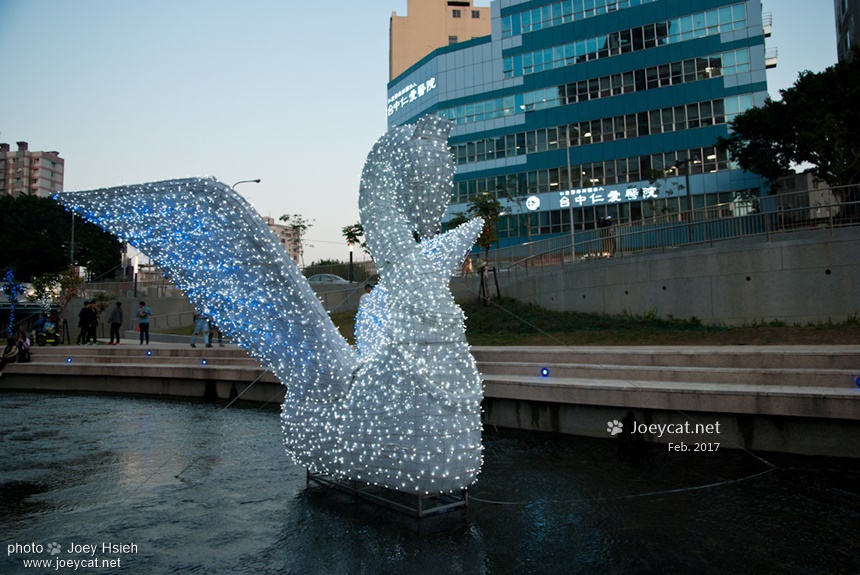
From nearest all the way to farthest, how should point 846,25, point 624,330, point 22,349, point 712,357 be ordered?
→ point 712,357, point 624,330, point 22,349, point 846,25

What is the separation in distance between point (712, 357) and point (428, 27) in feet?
261

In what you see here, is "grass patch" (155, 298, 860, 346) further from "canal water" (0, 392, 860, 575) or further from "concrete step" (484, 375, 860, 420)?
"canal water" (0, 392, 860, 575)

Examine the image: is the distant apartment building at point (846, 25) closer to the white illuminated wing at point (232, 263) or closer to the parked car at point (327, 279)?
the parked car at point (327, 279)

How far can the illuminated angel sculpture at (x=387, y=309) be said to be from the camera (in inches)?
205

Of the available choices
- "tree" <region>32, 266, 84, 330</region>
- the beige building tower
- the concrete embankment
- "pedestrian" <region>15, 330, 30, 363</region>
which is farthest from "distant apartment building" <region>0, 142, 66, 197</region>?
the concrete embankment

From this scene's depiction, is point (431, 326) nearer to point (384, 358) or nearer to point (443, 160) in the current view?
point (384, 358)

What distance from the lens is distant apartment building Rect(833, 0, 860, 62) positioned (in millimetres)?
41875

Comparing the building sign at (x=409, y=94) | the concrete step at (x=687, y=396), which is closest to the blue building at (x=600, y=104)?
the building sign at (x=409, y=94)

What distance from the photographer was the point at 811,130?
94.6 ft

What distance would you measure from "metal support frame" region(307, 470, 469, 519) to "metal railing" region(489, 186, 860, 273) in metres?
11.3

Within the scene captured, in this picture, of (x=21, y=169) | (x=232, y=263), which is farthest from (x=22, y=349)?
(x=21, y=169)

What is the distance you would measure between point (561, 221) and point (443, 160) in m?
43.5

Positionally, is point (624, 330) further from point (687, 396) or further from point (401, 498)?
point (401, 498)

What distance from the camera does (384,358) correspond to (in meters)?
Answer: 5.41
